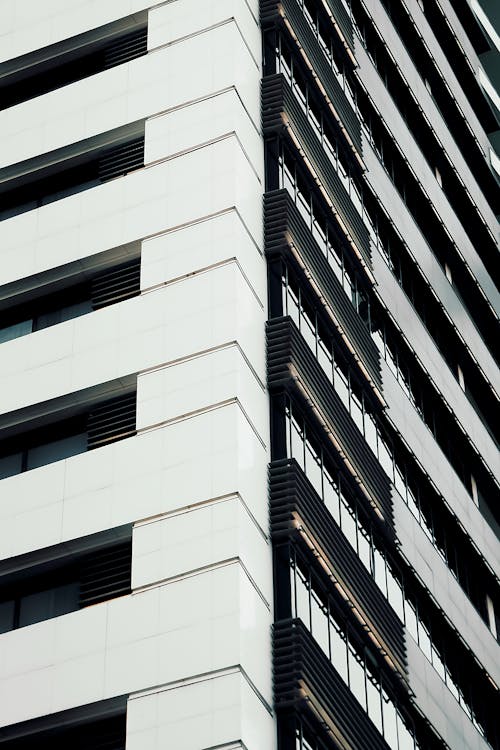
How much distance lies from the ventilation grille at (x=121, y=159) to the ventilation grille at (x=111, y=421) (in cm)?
789

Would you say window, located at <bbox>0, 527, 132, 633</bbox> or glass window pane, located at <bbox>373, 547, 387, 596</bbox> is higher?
glass window pane, located at <bbox>373, 547, 387, 596</bbox>

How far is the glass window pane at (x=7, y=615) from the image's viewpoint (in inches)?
1619

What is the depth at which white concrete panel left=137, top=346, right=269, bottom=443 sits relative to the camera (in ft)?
136

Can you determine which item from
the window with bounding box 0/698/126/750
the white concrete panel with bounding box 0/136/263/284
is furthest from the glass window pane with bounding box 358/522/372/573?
the window with bounding box 0/698/126/750

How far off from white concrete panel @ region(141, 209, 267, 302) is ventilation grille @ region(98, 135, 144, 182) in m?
3.84

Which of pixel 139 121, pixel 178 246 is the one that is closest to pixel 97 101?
pixel 139 121

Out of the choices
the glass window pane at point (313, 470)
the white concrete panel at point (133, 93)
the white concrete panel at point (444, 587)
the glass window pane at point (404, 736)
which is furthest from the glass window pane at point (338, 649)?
the white concrete panel at point (133, 93)

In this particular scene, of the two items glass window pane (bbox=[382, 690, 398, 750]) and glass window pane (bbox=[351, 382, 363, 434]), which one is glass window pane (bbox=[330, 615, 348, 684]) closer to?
glass window pane (bbox=[382, 690, 398, 750])

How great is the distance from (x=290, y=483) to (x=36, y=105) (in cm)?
1538

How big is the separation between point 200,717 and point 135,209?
49.8ft

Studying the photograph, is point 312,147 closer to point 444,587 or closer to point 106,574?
point 444,587

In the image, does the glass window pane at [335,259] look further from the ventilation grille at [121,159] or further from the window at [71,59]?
the window at [71,59]

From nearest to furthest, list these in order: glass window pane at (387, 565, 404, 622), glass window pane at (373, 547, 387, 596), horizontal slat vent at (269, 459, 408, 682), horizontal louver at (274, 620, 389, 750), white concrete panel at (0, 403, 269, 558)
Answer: horizontal louver at (274, 620, 389, 750)
white concrete panel at (0, 403, 269, 558)
horizontal slat vent at (269, 459, 408, 682)
glass window pane at (373, 547, 387, 596)
glass window pane at (387, 565, 404, 622)

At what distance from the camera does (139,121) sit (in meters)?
48.3
